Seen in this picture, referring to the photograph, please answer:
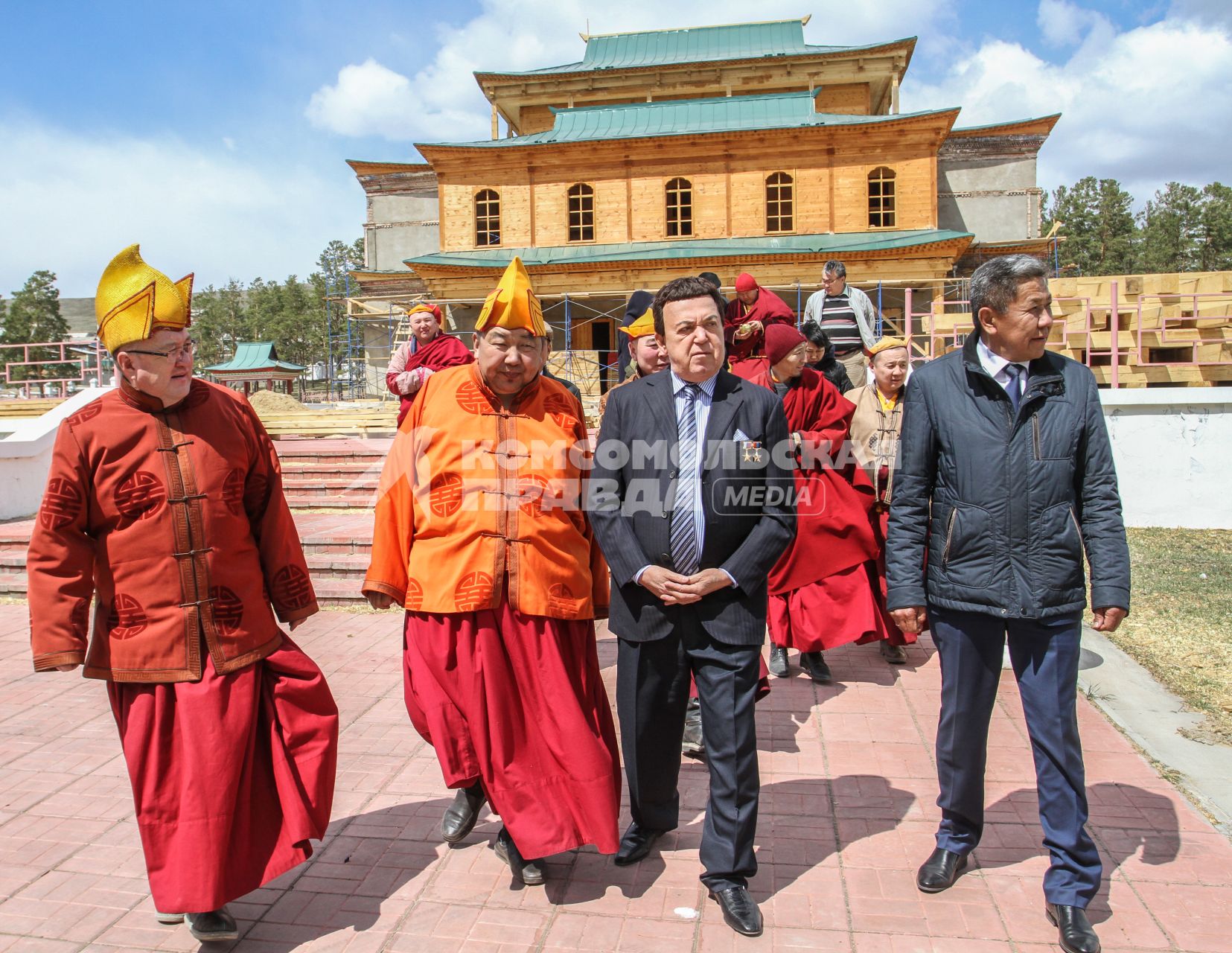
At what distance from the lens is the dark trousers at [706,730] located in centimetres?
279

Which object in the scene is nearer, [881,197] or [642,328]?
[642,328]

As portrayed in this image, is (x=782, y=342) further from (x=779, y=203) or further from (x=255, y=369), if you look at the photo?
(x=255, y=369)

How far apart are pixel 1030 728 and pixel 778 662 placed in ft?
8.42

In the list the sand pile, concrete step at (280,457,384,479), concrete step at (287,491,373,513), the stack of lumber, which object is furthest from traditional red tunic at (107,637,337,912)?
the sand pile

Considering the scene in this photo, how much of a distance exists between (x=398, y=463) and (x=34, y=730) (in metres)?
2.99

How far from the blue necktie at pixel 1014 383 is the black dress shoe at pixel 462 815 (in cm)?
230

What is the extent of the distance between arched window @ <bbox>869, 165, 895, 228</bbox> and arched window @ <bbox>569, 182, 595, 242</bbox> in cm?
839

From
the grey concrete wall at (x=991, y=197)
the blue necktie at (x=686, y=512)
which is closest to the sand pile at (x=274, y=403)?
the grey concrete wall at (x=991, y=197)

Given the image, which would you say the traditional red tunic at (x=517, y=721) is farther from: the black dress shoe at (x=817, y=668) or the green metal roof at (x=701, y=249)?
the green metal roof at (x=701, y=249)

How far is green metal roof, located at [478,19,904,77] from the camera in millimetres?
30297

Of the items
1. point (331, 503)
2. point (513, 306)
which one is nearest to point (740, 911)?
point (513, 306)

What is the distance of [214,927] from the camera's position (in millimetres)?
2645

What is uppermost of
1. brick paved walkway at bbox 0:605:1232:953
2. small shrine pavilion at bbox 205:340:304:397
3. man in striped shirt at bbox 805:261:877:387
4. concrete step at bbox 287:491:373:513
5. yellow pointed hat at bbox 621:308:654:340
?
small shrine pavilion at bbox 205:340:304:397

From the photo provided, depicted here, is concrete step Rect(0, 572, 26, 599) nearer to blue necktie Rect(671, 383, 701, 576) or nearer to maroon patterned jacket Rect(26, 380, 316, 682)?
maroon patterned jacket Rect(26, 380, 316, 682)
